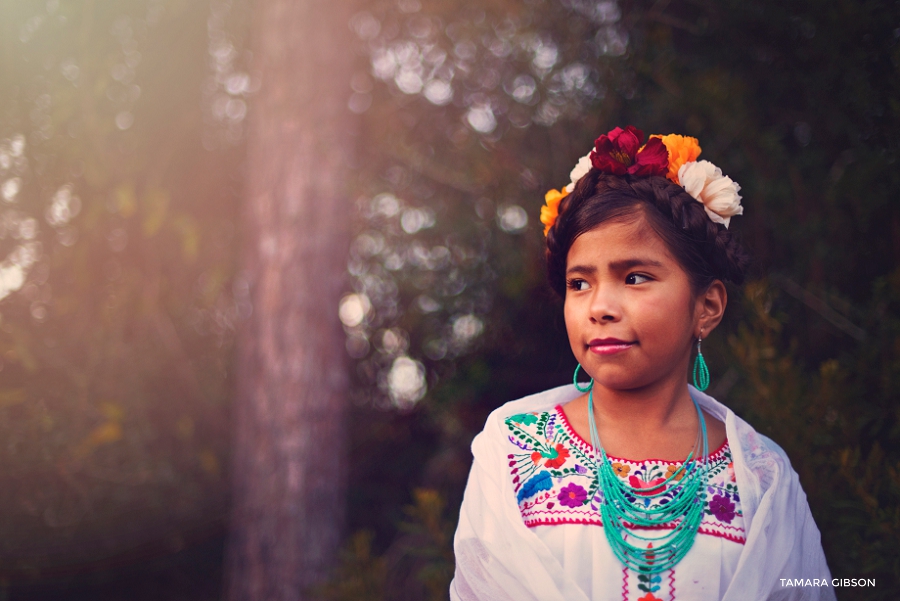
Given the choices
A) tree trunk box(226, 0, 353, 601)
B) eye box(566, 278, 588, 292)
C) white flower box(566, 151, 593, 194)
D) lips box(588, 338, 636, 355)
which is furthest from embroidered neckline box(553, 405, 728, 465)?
tree trunk box(226, 0, 353, 601)

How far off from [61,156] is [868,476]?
3966mm

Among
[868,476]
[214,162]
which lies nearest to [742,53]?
[868,476]

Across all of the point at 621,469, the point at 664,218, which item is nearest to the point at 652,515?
the point at 621,469

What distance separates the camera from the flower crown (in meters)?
1.78

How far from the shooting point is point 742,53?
292 centimetres

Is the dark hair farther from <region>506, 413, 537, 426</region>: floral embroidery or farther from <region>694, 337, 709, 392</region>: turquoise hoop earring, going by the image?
<region>506, 413, 537, 426</region>: floral embroidery

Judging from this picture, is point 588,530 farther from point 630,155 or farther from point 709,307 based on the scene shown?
point 630,155

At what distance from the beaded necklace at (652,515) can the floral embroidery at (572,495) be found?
52mm

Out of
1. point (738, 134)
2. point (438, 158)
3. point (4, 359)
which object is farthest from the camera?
point (438, 158)

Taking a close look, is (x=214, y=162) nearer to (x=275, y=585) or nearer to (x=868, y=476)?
(x=275, y=585)

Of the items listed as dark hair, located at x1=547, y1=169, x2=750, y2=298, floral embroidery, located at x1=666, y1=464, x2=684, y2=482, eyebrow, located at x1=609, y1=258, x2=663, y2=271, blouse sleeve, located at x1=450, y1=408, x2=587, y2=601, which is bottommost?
blouse sleeve, located at x1=450, y1=408, x2=587, y2=601

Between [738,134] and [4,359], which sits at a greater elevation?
[738,134]

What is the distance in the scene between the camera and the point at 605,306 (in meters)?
1.63

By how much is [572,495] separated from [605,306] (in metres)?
0.53
